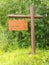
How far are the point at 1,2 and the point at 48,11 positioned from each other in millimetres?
1744

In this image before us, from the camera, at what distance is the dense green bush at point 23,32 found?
9547 millimetres

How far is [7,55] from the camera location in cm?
899

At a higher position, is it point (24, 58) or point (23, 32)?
point (23, 32)

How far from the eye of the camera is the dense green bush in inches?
376

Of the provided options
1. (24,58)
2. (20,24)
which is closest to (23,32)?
(20,24)

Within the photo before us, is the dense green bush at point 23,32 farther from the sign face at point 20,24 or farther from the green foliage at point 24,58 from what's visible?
the sign face at point 20,24

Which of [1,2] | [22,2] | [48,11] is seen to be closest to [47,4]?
[48,11]

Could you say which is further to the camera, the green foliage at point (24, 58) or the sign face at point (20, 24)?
the sign face at point (20, 24)

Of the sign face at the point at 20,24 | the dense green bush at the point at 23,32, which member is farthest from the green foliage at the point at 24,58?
the sign face at the point at 20,24

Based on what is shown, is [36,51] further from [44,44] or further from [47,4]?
[47,4]

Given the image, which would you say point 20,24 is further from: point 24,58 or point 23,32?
point 24,58

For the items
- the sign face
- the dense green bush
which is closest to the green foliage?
the dense green bush

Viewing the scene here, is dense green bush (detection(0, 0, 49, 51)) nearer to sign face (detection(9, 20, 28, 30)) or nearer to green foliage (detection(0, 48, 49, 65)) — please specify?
green foliage (detection(0, 48, 49, 65))

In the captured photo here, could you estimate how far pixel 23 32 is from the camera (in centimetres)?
979
